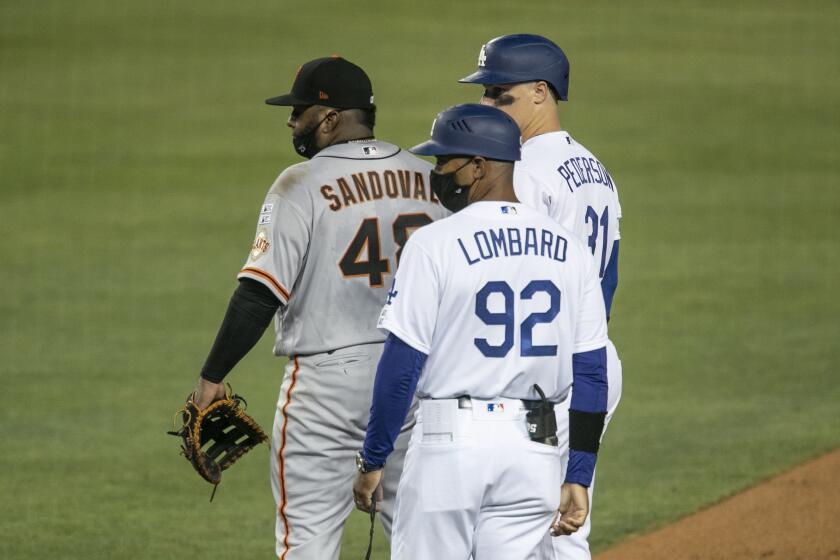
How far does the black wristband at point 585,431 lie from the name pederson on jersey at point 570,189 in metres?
0.68

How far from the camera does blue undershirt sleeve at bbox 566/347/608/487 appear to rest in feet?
12.3

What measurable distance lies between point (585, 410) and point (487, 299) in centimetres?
46

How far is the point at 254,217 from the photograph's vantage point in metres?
14.9

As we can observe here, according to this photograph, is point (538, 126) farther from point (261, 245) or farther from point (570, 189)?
point (261, 245)

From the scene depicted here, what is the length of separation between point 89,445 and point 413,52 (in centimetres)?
1905

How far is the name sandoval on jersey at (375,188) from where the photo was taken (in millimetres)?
4273

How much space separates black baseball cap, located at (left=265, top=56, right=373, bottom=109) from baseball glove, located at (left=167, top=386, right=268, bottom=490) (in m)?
1.02

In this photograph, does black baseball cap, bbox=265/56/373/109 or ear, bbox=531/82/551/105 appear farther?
ear, bbox=531/82/551/105

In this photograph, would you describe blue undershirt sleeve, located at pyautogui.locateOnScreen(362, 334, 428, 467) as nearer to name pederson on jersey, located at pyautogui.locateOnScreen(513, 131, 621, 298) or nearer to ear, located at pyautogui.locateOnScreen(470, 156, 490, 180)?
ear, located at pyautogui.locateOnScreen(470, 156, 490, 180)

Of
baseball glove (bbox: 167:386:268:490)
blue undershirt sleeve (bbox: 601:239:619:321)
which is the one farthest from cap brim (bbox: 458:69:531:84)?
baseball glove (bbox: 167:386:268:490)

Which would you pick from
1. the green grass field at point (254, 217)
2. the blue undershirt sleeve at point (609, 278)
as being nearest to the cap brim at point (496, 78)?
Answer: the blue undershirt sleeve at point (609, 278)

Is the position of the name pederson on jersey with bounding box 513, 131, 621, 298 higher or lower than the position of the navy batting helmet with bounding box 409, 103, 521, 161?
lower

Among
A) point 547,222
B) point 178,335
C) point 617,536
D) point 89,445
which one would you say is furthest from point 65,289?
point 547,222

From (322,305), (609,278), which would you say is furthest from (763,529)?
(322,305)
